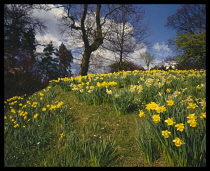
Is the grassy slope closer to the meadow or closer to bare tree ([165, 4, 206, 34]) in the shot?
the meadow

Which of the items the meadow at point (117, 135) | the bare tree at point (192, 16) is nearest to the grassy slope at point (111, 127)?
the meadow at point (117, 135)

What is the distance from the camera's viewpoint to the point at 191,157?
4.62ft

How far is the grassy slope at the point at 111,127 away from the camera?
174 centimetres

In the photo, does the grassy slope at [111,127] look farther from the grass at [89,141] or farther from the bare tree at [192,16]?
the bare tree at [192,16]

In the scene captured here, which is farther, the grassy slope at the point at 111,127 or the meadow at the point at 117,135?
the grassy slope at the point at 111,127

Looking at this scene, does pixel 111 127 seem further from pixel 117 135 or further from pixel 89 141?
pixel 89 141

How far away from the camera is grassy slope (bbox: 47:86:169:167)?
174 centimetres

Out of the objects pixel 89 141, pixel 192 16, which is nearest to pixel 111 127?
pixel 89 141

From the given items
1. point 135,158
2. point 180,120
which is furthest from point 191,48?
point 135,158

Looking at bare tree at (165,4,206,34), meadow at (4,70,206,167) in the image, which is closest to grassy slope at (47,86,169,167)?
meadow at (4,70,206,167)

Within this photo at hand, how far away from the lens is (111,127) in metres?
2.46

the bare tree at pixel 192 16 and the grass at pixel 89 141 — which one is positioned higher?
the bare tree at pixel 192 16
